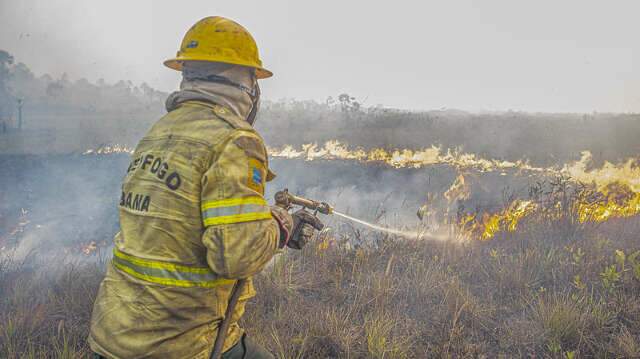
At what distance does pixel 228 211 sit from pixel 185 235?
225mm

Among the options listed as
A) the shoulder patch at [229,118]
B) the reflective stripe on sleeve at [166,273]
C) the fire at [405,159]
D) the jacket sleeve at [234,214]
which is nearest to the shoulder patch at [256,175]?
the jacket sleeve at [234,214]

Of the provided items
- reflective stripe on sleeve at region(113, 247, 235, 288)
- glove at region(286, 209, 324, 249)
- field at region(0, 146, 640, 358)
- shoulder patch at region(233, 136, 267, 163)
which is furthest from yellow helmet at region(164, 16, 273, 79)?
field at region(0, 146, 640, 358)

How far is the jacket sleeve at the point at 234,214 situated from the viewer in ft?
5.12

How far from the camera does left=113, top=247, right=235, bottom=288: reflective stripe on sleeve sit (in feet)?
5.35

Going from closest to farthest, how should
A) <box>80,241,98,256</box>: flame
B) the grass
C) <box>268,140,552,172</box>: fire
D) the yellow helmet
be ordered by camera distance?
1. the yellow helmet
2. the grass
3. <box>80,241,98,256</box>: flame
4. <box>268,140,552,172</box>: fire

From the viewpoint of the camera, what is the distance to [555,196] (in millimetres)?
6020

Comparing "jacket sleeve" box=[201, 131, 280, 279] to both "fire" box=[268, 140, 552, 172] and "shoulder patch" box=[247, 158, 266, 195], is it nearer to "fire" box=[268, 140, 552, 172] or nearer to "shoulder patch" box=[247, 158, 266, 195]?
"shoulder patch" box=[247, 158, 266, 195]

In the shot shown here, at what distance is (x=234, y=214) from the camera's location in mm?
1576

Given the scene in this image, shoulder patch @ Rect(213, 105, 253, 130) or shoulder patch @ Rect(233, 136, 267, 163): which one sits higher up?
shoulder patch @ Rect(213, 105, 253, 130)

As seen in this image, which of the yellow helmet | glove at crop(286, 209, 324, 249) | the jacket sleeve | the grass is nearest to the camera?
the jacket sleeve

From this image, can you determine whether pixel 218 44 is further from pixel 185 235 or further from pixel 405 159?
pixel 405 159

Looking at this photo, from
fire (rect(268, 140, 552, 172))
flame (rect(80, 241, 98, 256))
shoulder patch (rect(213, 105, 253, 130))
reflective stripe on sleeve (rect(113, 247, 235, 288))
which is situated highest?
shoulder patch (rect(213, 105, 253, 130))

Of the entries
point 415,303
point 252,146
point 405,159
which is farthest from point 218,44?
point 405,159

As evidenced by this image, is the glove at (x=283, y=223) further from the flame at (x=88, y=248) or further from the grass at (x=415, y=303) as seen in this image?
the flame at (x=88, y=248)
